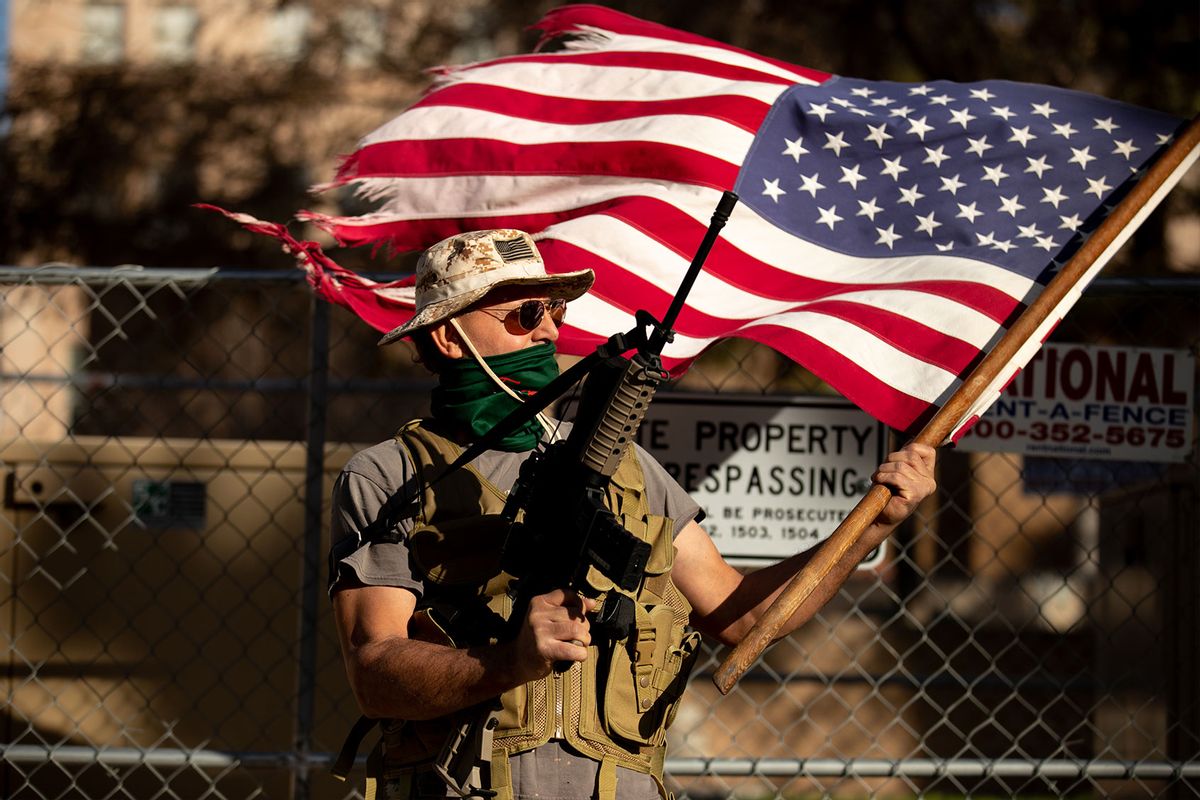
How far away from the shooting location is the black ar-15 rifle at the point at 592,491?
242 centimetres

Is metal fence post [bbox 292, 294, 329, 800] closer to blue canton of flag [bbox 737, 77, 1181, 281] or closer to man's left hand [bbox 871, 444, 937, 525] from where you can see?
blue canton of flag [bbox 737, 77, 1181, 281]

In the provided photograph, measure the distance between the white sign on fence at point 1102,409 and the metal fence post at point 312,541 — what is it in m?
1.95

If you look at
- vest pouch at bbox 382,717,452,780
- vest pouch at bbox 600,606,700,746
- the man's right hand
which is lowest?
vest pouch at bbox 382,717,452,780

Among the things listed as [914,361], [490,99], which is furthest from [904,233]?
[490,99]

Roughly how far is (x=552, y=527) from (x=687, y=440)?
1786 millimetres

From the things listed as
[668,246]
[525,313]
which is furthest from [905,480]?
[668,246]

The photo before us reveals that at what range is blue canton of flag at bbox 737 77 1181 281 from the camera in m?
3.82

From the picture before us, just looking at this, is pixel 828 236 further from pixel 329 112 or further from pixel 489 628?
pixel 329 112

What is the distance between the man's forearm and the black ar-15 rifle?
0.30ft

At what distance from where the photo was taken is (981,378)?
3176 mm

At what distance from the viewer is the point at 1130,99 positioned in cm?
976

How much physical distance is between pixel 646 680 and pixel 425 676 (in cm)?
50

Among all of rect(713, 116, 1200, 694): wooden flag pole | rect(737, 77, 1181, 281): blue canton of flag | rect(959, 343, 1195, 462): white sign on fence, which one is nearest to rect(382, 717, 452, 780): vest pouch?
rect(713, 116, 1200, 694): wooden flag pole

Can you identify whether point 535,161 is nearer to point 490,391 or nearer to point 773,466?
point 773,466
